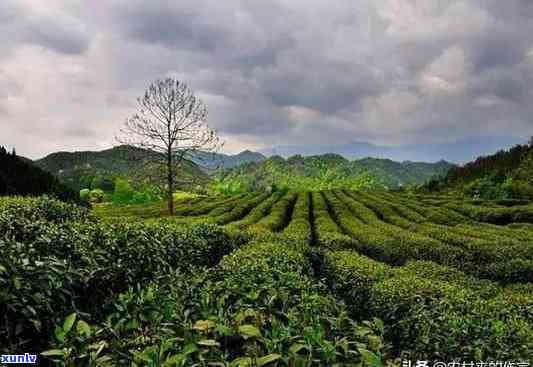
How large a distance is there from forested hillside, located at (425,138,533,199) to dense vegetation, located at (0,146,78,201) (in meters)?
38.6

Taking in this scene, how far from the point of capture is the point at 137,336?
304cm

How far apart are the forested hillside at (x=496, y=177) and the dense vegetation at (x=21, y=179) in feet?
127

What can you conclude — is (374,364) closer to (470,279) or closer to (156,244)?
(156,244)

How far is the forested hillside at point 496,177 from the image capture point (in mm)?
38969

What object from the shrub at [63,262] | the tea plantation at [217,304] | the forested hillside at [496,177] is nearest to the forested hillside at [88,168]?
the forested hillside at [496,177]

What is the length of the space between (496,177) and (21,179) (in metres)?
50.3

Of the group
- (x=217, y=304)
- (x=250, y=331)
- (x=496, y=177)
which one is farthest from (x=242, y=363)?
(x=496, y=177)

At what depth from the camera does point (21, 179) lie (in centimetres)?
1536

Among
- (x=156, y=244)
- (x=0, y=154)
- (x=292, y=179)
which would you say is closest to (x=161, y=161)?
(x=0, y=154)

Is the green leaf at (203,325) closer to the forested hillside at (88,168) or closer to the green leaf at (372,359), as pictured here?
the green leaf at (372,359)

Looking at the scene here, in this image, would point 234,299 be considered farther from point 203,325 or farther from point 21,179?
→ point 21,179

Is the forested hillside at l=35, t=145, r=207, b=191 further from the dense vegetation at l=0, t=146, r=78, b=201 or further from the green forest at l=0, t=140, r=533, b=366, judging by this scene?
the green forest at l=0, t=140, r=533, b=366

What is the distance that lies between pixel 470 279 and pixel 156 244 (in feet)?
22.7

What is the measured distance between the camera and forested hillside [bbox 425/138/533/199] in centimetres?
3897
